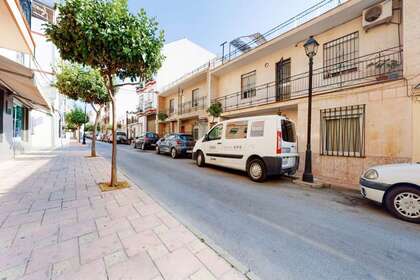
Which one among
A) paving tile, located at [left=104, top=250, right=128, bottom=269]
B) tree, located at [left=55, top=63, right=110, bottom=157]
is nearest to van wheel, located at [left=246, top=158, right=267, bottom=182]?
paving tile, located at [left=104, top=250, right=128, bottom=269]

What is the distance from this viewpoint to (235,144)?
7.52 m

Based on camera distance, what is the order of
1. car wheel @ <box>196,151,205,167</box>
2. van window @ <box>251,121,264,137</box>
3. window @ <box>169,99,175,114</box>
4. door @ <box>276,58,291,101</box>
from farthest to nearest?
window @ <box>169,99,175,114</box>
door @ <box>276,58,291,101</box>
car wheel @ <box>196,151,205,167</box>
van window @ <box>251,121,264,137</box>

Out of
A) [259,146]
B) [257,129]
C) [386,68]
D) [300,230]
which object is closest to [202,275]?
[300,230]

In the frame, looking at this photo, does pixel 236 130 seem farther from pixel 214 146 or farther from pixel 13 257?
pixel 13 257

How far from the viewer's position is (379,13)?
22.5 feet

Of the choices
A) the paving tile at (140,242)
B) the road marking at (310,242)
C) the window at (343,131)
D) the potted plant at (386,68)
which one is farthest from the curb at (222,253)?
the potted plant at (386,68)

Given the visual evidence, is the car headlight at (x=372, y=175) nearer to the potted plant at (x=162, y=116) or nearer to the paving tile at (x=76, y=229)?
the paving tile at (x=76, y=229)

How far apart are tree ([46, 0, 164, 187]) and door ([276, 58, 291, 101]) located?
7.49m

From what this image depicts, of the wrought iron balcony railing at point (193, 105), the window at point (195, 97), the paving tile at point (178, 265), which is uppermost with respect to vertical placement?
the window at point (195, 97)

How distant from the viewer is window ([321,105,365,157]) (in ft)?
23.6

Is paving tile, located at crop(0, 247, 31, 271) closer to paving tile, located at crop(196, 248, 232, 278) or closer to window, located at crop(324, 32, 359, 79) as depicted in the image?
paving tile, located at crop(196, 248, 232, 278)

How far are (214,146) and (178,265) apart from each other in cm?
645

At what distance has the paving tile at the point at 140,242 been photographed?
244cm

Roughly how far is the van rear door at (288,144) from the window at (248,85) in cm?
562
